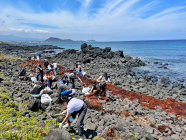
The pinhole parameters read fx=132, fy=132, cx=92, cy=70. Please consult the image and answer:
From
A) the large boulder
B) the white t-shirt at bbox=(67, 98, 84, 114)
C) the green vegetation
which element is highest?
the white t-shirt at bbox=(67, 98, 84, 114)

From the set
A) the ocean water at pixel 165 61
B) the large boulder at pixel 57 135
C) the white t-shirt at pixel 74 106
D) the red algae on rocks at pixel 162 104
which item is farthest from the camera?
the ocean water at pixel 165 61

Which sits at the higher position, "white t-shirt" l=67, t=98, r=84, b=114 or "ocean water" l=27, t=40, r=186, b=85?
"white t-shirt" l=67, t=98, r=84, b=114

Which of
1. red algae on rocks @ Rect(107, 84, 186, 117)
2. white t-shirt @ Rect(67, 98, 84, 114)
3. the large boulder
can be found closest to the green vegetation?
the large boulder

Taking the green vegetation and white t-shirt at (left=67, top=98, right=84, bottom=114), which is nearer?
the green vegetation

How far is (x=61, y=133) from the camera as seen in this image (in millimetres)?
4883

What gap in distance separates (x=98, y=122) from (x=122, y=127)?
1.29 meters

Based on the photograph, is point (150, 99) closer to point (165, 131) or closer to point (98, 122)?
point (165, 131)

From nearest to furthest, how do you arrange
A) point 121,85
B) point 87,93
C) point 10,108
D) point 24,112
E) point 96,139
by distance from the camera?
point 96,139
point 24,112
point 10,108
point 87,93
point 121,85

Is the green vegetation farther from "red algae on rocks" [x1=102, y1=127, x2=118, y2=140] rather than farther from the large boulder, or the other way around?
"red algae on rocks" [x1=102, y1=127, x2=118, y2=140]

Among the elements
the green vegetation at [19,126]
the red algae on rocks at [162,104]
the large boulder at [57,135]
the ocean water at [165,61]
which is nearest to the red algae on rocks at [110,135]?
the large boulder at [57,135]

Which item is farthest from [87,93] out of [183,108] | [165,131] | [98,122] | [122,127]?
[183,108]

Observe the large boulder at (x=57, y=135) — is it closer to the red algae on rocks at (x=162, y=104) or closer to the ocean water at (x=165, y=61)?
the red algae on rocks at (x=162, y=104)

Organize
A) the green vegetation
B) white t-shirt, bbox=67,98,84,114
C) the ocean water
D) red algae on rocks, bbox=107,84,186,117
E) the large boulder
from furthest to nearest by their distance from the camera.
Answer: the ocean water, red algae on rocks, bbox=107,84,186,117, white t-shirt, bbox=67,98,84,114, the green vegetation, the large boulder

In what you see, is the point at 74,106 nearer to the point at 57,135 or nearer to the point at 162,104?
the point at 57,135
